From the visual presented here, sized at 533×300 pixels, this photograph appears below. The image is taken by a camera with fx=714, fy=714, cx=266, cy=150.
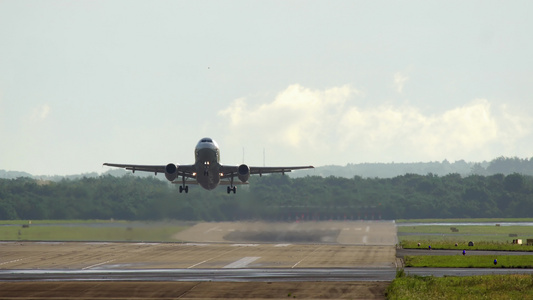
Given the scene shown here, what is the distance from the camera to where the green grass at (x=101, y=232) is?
107787mm

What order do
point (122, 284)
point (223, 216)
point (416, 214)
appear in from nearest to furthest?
1. point (122, 284)
2. point (223, 216)
3. point (416, 214)

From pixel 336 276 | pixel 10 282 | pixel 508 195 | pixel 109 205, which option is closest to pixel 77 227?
pixel 109 205

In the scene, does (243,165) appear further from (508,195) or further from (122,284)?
(508,195)

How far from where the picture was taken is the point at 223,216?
115188 mm

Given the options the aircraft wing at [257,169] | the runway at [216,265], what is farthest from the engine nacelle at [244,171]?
the runway at [216,265]

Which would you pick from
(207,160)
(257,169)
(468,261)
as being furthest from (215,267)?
(257,169)

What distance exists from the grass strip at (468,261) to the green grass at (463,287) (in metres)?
11.1

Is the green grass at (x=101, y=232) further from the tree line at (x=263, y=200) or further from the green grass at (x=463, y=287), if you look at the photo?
the green grass at (x=463, y=287)

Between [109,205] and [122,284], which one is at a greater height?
[109,205]

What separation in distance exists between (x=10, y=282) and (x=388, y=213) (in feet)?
313

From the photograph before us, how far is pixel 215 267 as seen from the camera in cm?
6838

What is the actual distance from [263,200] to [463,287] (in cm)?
6477

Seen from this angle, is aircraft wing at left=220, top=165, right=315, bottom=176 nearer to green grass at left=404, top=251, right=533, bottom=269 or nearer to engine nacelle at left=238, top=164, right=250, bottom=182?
engine nacelle at left=238, top=164, right=250, bottom=182

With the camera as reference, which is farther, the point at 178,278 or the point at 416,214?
the point at 416,214
